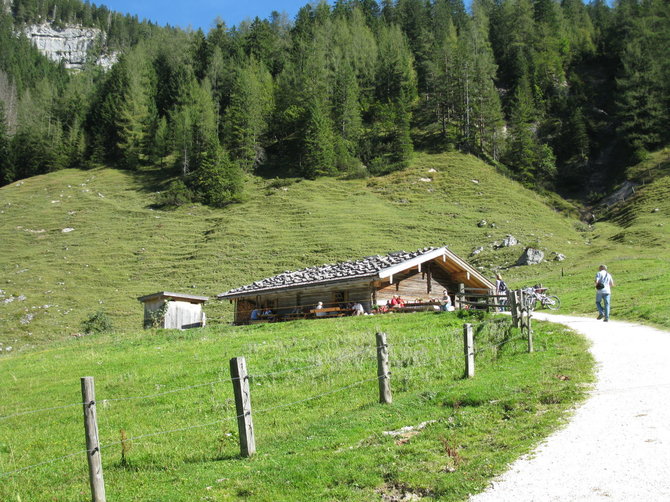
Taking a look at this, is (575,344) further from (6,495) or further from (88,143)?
(88,143)

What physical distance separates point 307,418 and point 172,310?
97.2ft

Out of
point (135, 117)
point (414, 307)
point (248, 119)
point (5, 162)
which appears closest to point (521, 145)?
point (248, 119)

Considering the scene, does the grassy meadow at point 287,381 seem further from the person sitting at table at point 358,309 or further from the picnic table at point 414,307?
the picnic table at point 414,307

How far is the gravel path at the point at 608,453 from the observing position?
6.01 m

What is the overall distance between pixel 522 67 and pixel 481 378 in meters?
122

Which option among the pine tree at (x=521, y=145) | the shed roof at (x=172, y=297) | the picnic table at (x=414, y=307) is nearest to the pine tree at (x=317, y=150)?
the pine tree at (x=521, y=145)

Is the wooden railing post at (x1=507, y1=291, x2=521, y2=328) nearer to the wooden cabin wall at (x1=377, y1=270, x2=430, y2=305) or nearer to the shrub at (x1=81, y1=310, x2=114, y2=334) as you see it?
the wooden cabin wall at (x1=377, y1=270, x2=430, y2=305)

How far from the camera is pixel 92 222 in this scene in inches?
3078

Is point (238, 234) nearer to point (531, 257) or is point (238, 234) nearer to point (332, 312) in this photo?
point (531, 257)

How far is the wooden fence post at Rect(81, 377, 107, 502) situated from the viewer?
7.11 meters

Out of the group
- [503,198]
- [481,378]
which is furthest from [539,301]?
[503,198]

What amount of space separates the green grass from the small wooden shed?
56.3 feet

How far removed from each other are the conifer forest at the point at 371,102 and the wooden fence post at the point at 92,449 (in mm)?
79393

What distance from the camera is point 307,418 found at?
11.2m
